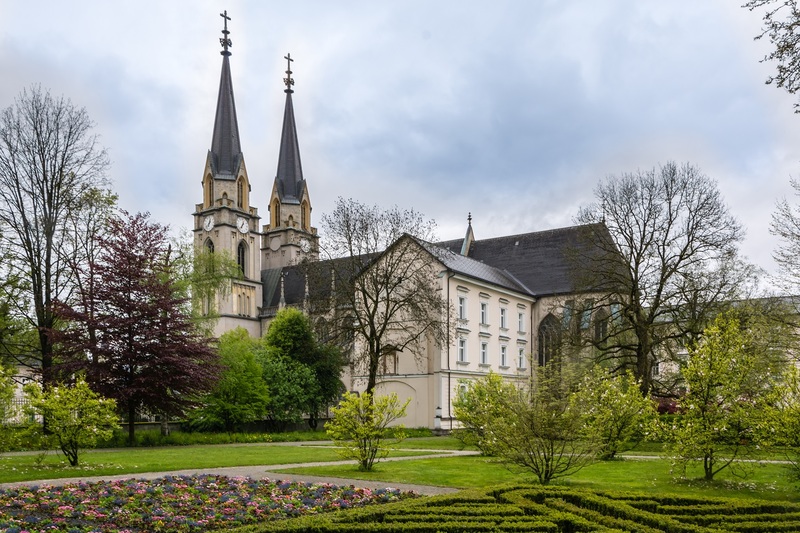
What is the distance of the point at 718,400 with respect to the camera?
16.6 metres

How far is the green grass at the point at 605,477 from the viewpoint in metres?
15.0

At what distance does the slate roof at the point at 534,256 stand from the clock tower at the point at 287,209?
33.6m

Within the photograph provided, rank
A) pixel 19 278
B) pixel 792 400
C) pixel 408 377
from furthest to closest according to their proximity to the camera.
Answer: pixel 408 377 → pixel 19 278 → pixel 792 400

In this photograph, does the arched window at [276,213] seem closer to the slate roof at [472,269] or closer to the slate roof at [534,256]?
the slate roof at [534,256]

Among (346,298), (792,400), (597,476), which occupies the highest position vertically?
(346,298)

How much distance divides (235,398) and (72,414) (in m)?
17.7

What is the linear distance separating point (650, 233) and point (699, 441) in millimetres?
19526

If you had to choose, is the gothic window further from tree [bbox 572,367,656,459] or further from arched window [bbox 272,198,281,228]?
arched window [bbox 272,198,281,228]

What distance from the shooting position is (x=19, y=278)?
29906 mm

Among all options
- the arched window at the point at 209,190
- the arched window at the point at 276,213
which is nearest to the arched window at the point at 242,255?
the arched window at the point at 209,190

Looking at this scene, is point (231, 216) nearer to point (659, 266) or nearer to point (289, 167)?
point (289, 167)

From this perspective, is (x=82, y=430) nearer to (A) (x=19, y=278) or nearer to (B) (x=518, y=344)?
(A) (x=19, y=278)

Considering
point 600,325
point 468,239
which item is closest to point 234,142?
point 468,239

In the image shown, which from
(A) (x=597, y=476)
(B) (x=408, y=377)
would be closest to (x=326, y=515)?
(A) (x=597, y=476)
